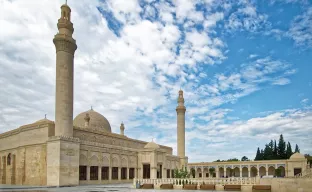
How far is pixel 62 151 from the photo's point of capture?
2725 cm

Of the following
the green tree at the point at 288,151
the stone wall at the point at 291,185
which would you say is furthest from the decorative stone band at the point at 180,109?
the stone wall at the point at 291,185

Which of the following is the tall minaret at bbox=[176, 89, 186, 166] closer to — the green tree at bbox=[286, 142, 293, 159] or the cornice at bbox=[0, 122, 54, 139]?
the green tree at bbox=[286, 142, 293, 159]

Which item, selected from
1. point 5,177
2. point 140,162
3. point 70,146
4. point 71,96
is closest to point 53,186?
point 70,146

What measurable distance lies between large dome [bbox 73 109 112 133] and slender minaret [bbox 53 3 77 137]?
37.9ft

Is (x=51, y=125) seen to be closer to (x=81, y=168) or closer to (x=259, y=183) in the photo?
(x=81, y=168)

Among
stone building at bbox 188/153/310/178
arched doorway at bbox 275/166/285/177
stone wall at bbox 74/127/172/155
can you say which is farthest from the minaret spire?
arched doorway at bbox 275/166/285/177

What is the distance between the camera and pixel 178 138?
51.6 meters

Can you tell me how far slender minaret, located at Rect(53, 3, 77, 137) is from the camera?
28.7 m

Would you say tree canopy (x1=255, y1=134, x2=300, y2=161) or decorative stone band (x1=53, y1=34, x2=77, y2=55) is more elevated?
decorative stone band (x1=53, y1=34, x2=77, y2=55)

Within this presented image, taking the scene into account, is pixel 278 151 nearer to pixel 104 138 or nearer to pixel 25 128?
pixel 104 138

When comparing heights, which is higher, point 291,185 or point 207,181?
point 291,185

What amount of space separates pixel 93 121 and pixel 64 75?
48.3 ft

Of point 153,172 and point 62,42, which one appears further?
point 153,172

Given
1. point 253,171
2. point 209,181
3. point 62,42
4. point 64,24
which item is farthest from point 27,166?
point 253,171
